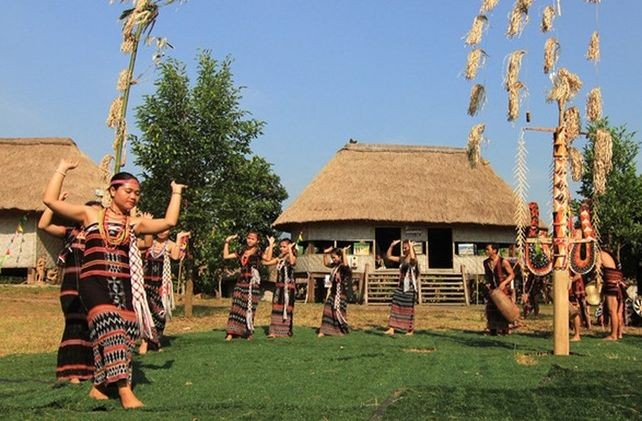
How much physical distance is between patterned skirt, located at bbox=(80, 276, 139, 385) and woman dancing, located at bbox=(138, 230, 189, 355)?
11.9 ft

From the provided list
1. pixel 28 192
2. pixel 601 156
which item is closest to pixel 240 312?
pixel 601 156

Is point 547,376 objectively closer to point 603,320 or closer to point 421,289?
point 603,320

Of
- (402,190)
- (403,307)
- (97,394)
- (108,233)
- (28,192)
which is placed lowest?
(97,394)

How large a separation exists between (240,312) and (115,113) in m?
3.41

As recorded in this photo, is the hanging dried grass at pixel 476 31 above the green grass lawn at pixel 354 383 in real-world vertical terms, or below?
above

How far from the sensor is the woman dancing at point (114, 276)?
4.94 m

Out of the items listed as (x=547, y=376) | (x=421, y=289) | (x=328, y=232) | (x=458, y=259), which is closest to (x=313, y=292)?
(x=328, y=232)

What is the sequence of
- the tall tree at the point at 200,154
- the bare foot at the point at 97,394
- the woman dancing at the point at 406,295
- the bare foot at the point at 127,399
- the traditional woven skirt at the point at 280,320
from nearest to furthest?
the bare foot at the point at 127,399, the bare foot at the point at 97,394, the traditional woven skirt at the point at 280,320, the woman dancing at the point at 406,295, the tall tree at the point at 200,154

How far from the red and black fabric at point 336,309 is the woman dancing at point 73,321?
5720 mm

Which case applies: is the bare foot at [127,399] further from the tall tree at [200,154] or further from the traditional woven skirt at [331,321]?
the tall tree at [200,154]

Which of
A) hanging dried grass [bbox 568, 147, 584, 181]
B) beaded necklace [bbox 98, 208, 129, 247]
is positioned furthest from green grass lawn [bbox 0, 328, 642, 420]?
hanging dried grass [bbox 568, 147, 584, 181]

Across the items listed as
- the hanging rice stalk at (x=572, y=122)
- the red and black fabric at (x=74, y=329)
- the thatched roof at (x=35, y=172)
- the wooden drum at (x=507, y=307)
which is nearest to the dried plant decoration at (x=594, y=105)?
the hanging rice stalk at (x=572, y=122)

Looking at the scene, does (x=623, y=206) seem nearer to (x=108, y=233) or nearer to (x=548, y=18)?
(x=548, y=18)

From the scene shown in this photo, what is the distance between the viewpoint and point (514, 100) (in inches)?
335
